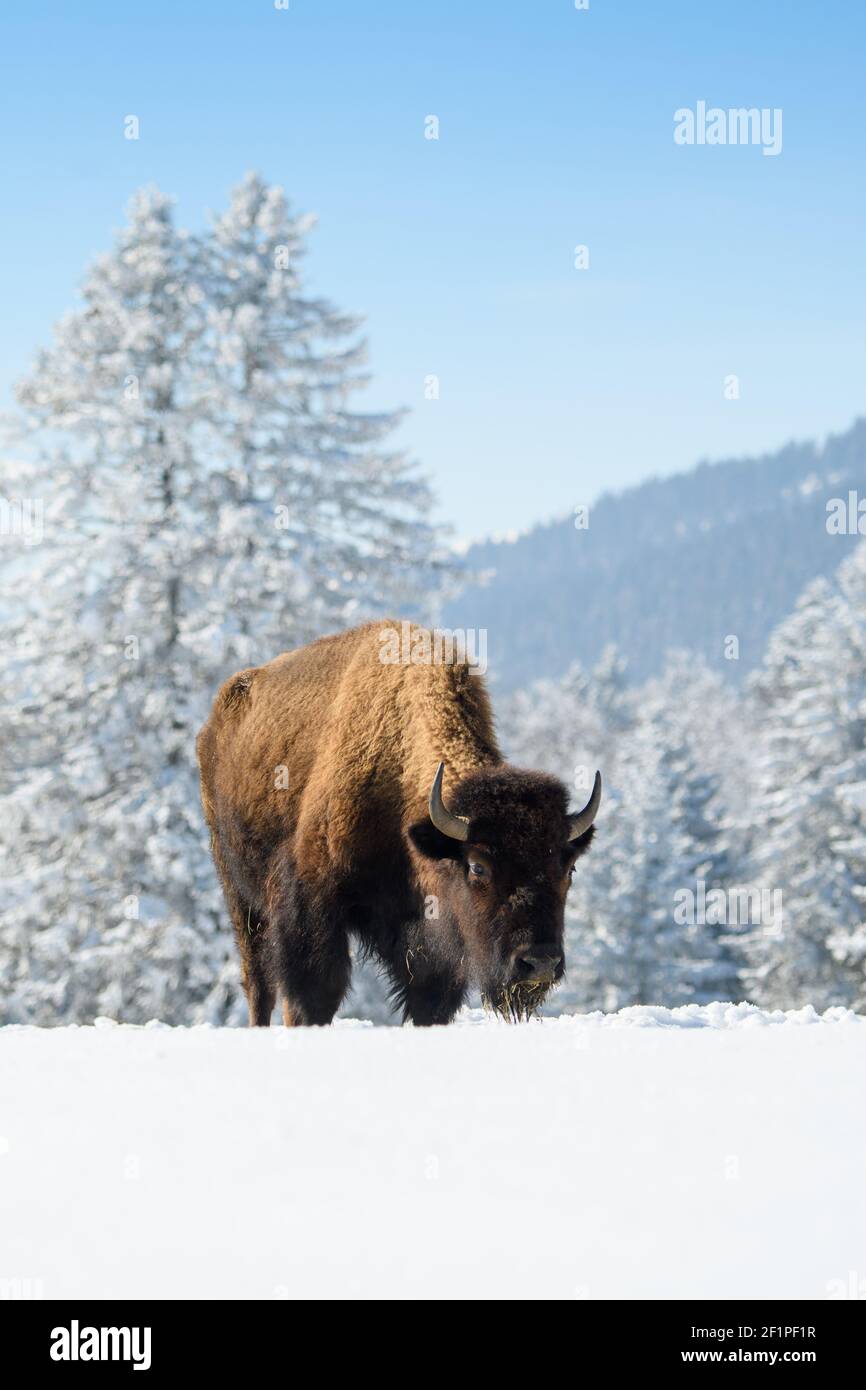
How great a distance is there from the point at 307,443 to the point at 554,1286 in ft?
60.4

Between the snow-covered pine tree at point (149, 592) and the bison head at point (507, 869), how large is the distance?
11128 millimetres

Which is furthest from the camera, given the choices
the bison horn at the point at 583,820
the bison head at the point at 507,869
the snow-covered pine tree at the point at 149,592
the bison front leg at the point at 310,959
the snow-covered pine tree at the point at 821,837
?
the snow-covered pine tree at the point at 821,837

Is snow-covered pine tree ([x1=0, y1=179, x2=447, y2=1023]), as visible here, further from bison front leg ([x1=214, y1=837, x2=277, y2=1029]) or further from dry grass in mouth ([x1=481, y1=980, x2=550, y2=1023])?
dry grass in mouth ([x1=481, y1=980, x2=550, y2=1023])

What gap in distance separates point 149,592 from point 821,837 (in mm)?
21007

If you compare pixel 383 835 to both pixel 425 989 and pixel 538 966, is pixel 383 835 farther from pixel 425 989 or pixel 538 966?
pixel 538 966

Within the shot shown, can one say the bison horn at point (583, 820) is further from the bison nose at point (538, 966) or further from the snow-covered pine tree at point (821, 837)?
the snow-covered pine tree at point (821, 837)

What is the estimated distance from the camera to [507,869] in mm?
7074

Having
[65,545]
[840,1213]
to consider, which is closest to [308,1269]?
[840,1213]

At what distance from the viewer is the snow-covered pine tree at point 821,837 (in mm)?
32562

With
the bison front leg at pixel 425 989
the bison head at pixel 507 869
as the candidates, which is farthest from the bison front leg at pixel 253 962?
the bison head at pixel 507 869

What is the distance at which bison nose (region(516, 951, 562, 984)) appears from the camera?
662cm

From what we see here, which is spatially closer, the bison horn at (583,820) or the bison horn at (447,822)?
the bison horn at (447,822)

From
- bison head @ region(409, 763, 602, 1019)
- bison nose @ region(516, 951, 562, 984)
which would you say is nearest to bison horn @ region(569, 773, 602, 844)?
bison head @ region(409, 763, 602, 1019)

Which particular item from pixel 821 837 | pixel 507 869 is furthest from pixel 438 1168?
pixel 821 837
